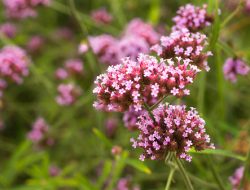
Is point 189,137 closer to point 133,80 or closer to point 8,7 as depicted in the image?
point 133,80

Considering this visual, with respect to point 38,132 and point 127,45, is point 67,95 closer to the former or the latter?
point 38,132

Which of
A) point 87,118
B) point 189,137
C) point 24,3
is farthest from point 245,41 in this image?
point 189,137

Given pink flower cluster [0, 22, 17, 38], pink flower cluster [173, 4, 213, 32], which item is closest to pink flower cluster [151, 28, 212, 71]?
pink flower cluster [173, 4, 213, 32]

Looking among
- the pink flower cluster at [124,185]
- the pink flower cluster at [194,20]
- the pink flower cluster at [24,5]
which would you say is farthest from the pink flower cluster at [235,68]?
the pink flower cluster at [24,5]

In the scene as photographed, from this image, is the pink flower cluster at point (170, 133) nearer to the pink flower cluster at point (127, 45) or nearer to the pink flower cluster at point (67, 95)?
the pink flower cluster at point (127, 45)

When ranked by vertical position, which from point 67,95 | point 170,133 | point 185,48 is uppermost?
point 67,95

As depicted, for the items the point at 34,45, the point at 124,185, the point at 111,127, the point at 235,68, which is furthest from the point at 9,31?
the point at 235,68
